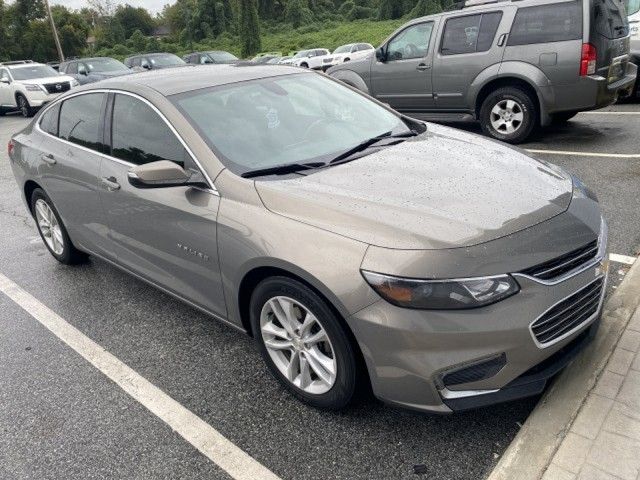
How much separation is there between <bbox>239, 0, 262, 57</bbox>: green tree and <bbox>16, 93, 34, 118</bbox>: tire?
37.1 m

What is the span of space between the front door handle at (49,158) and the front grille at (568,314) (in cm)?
370

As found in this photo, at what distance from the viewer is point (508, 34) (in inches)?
283

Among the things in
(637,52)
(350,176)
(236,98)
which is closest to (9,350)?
(236,98)

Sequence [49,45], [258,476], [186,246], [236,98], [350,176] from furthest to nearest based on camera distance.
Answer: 1. [49,45]
2. [236,98]
3. [186,246]
4. [350,176]
5. [258,476]

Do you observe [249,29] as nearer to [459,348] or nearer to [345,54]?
[345,54]

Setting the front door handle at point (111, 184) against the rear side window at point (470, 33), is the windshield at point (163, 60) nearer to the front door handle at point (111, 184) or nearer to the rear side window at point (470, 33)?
the rear side window at point (470, 33)

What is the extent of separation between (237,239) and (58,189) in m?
2.30

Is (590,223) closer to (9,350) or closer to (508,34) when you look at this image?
(9,350)

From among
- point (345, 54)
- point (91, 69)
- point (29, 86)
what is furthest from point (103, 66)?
point (345, 54)

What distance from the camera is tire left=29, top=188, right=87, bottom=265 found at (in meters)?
4.58

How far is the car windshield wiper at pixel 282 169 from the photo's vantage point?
2855 millimetres

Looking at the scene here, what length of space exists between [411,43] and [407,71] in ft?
1.39

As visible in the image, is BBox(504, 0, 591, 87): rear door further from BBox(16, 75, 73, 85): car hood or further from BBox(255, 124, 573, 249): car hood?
BBox(16, 75, 73, 85): car hood

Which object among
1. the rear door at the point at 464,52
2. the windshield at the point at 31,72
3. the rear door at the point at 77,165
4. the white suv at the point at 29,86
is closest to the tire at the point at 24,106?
the white suv at the point at 29,86
